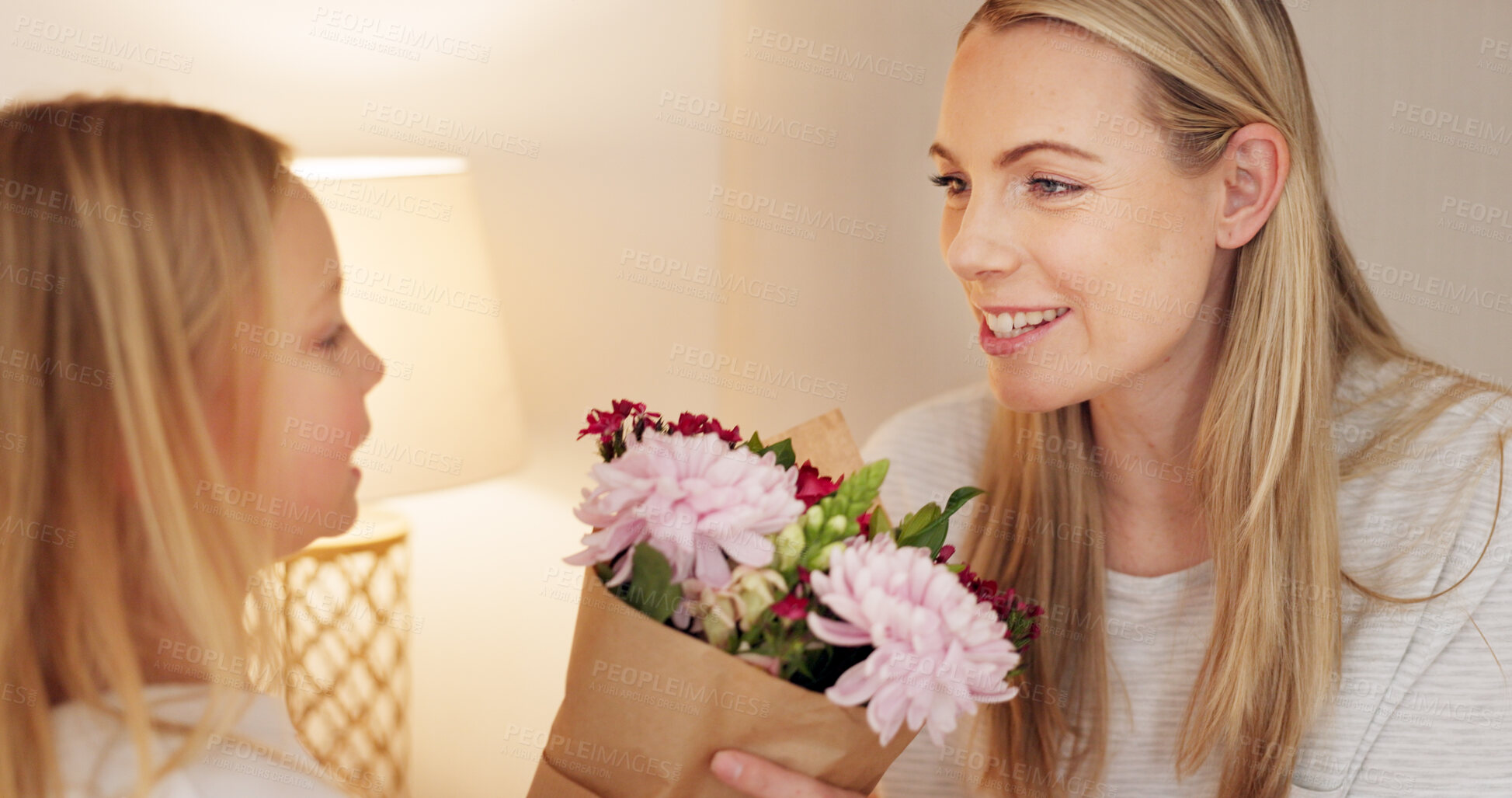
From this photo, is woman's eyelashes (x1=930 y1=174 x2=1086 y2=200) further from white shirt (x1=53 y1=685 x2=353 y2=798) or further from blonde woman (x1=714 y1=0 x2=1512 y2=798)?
white shirt (x1=53 y1=685 x2=353 y2=798)

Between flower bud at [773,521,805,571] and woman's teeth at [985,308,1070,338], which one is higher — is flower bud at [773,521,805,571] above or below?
below

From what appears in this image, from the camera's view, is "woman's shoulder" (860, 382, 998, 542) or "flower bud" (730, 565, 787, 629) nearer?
"flower bud" (730, 565, 787, 629)

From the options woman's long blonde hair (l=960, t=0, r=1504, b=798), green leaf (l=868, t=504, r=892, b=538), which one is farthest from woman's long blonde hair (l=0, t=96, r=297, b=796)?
woman's long blonde hair (l=960, t=0, r=1504, b=798)

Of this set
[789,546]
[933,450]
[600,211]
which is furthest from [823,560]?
[600,211]

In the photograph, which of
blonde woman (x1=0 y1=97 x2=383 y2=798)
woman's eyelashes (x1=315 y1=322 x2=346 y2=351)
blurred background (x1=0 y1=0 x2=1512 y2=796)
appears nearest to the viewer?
blonde woman (x1=0 y1=97 x2=383 y2=798)

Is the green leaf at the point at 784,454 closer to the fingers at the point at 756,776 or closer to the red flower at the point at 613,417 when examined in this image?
the red flower at the point at 613,417

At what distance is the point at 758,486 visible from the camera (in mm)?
739

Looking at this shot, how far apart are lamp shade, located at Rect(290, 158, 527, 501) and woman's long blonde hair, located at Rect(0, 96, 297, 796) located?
1.78 ft

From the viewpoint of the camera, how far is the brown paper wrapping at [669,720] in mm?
729

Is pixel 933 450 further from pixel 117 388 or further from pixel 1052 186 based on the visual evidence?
pixel 117 388

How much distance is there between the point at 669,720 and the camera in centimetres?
76

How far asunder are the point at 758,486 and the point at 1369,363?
0.87 metres

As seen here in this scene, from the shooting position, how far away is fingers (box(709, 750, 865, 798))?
0.75 metres

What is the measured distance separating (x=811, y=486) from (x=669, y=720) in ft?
0.62
